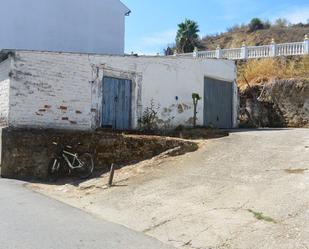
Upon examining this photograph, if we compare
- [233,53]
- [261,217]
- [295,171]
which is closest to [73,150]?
[295,171]

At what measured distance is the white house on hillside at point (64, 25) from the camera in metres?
23.6

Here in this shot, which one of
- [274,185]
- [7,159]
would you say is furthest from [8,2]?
[274,185]

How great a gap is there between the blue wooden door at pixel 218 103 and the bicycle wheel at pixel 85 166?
6.92 m

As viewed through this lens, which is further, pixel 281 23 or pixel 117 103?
pixel 281 23

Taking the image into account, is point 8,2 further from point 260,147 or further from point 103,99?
point 260,147

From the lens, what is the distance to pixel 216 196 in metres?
9.84

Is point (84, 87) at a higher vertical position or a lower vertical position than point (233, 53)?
lower

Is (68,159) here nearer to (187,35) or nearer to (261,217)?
(261,217)

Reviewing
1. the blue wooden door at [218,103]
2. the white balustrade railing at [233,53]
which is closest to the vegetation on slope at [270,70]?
the white balustrade railing at [233,53]

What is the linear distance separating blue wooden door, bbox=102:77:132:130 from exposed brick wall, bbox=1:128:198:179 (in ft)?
5.53

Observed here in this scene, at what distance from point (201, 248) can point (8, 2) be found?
1947 cm

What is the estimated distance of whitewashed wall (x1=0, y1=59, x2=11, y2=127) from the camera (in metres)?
14.7

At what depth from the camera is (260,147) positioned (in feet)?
46.4

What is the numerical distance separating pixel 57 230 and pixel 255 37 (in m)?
49.3
